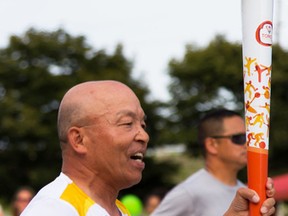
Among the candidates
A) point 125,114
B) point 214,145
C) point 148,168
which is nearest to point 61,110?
point 125,114

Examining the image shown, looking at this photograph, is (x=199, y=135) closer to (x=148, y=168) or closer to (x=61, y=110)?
(x=61, y=110)

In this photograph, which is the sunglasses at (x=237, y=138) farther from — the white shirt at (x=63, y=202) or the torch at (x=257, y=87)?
the white shirt at (x=63, y=202)

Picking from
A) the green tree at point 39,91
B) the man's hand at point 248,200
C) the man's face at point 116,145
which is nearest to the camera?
the man's face at point 116,145

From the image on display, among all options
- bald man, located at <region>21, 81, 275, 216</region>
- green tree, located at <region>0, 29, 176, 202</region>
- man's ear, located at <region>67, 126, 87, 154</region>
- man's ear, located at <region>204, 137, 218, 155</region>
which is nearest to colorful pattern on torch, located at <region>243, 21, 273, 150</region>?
bald man, located at <region>21, 81, 275, 216</region>

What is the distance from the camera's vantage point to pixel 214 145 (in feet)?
19.4

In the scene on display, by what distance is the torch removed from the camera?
328 centimetres

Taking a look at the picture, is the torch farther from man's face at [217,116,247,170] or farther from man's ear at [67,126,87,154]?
man's face at [217,116,247,170]

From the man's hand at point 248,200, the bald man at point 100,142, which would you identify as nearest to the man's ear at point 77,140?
the bald man at point 100,142

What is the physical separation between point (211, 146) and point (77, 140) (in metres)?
2.88

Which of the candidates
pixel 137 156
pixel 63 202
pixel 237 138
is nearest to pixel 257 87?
pixel 137 156

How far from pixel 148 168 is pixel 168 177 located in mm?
1535

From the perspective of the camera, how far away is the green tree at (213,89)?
3900 centimetres

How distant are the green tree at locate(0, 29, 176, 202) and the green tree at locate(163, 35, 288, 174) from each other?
75.7 inches

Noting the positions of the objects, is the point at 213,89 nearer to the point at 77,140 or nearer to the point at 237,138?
the point at 237,138
